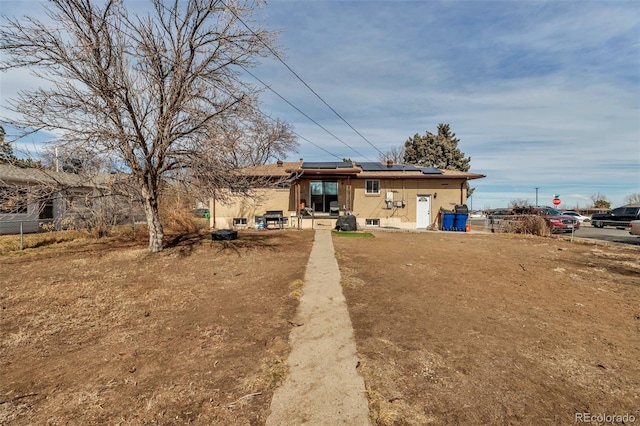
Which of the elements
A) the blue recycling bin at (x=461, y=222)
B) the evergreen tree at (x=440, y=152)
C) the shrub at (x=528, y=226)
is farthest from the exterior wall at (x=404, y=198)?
the evergreen tree at (x=440, y=152)

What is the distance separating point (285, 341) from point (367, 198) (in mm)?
14492

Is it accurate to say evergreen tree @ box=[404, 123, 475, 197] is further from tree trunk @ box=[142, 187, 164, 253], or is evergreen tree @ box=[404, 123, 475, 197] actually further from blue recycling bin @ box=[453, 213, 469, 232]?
tree trunk @ box=[142, 187, 164, 253]

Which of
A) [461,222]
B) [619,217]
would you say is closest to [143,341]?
[461,222]

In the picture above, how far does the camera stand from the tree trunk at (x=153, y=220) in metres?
8.66

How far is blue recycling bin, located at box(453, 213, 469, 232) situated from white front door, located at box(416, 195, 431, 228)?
1575mm

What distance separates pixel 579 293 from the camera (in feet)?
18.2

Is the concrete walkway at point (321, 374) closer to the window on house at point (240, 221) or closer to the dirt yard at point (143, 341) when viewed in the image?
the dirt yard at point (143, 341)

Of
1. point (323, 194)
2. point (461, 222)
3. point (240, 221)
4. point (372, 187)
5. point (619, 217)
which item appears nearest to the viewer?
point (461, 222)

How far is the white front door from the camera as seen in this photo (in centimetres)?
1762

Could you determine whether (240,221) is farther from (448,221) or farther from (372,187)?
(448,221)

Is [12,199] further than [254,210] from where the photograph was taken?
No

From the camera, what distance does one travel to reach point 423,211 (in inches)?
696

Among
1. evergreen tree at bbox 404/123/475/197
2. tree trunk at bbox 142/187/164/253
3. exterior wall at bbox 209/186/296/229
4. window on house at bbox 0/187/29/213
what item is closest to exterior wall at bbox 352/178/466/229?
exterior wall at bbox 209/186/296/229

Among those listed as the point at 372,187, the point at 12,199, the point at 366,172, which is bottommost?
the point at 12,199
